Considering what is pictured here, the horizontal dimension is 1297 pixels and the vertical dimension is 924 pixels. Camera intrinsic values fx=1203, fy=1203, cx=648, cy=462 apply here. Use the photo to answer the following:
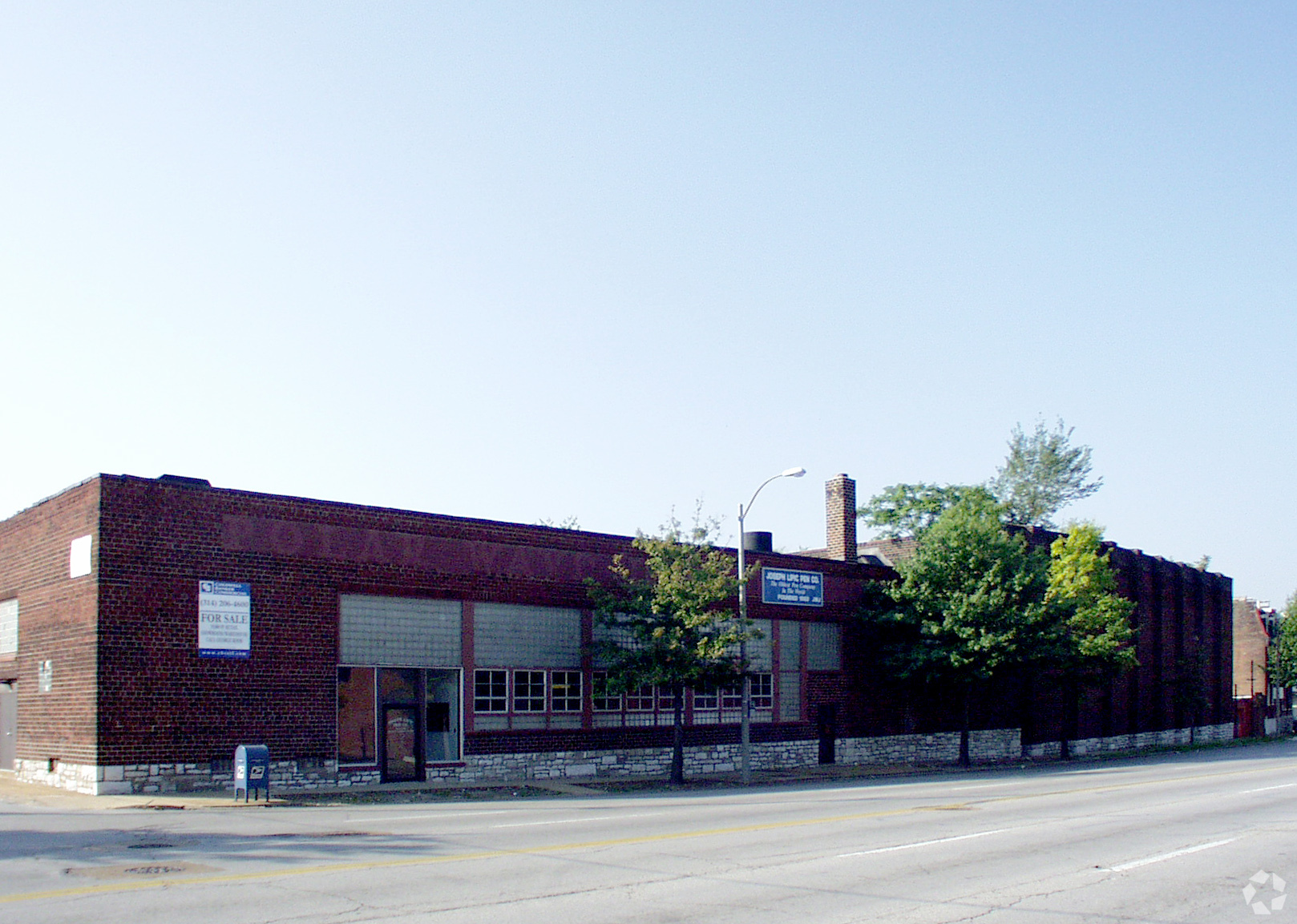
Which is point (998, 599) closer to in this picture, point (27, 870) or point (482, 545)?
point (482, 545)

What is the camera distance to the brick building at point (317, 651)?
2478 centimetres

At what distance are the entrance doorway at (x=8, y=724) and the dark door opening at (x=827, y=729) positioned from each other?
75.7 ft

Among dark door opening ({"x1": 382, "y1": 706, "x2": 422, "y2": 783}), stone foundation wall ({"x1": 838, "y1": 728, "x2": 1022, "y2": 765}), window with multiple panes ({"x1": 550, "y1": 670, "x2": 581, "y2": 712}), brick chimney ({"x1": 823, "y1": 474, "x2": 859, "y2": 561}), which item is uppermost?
brick chimney ({"x1": 823, "y1": 474, "x2": 859, "y2": 561})

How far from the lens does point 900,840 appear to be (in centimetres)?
1631

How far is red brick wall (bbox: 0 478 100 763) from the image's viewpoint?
2462 cm

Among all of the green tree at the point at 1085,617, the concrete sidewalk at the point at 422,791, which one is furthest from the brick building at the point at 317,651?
the green tree at the point at 1085,617

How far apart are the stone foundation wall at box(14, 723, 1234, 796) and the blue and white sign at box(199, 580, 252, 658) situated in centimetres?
237

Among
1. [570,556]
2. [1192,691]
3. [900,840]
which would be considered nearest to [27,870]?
[900,840]

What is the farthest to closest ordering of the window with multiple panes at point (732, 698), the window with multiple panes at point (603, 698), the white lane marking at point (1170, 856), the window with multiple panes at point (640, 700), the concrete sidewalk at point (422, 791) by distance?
1. the window with multiple panes at point (732, 698)
2. the window with multiple panes at point (640, 700)
3. the window with multiple panes at point (603, 698)
4. the concrete sidewalk at point (422, 791)
5. the white lane marking at point (1170, 856)

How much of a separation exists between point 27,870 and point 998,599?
103 ft

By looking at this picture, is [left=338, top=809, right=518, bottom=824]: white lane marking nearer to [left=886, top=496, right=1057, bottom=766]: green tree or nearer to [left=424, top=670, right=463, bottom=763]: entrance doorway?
[left=424, top=670, right=463, bottom=763]: entrance doorway

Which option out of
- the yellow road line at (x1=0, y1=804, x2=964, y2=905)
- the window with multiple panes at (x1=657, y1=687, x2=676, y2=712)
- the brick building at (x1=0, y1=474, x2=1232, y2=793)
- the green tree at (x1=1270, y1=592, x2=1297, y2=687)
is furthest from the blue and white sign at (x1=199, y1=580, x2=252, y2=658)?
the green tree at (x1=1270, y1=592, x2=1297, y2=687)

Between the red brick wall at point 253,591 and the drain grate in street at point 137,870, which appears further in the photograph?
the red brick wall at point 253,591

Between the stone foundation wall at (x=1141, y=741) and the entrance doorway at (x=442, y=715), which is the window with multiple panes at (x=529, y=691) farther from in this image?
the stone foundation wall at (x=1141, y=741)
